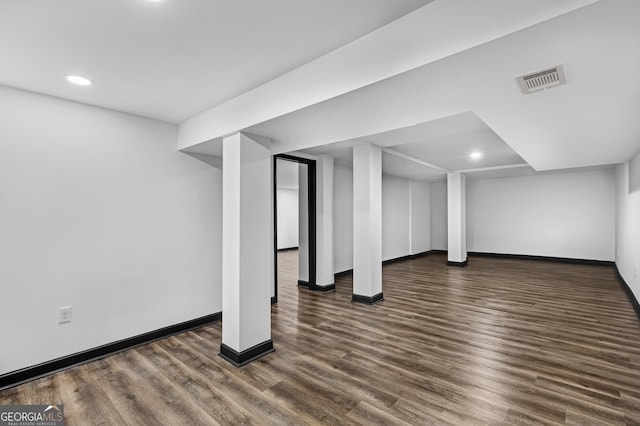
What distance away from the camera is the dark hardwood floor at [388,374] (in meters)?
2.03

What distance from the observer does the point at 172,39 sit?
5.99 feet

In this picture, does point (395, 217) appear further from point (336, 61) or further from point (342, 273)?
point (336, 61)

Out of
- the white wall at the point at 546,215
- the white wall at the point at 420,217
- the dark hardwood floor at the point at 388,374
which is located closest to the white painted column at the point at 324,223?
the dark hardwood floor at the point at 388,374

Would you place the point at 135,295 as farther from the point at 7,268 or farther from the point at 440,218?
the point at 440,218

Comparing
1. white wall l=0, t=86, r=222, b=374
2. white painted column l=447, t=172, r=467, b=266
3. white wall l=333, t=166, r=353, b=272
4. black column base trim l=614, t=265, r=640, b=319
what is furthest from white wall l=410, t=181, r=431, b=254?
white wall l=0, t=86, r=222, b=374

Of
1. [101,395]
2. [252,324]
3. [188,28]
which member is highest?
[188,28]

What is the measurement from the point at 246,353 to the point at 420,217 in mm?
7952

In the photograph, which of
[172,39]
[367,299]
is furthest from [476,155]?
[172,39]

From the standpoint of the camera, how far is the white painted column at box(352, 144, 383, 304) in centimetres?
435

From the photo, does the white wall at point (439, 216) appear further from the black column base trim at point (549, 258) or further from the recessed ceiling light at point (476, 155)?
the recessed ceiling light at point (476, 155)

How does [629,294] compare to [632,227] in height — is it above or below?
below

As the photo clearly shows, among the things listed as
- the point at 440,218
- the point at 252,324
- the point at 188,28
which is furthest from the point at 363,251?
the point at 440,218

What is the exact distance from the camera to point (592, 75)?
5.49 feet

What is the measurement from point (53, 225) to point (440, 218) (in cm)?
1000
